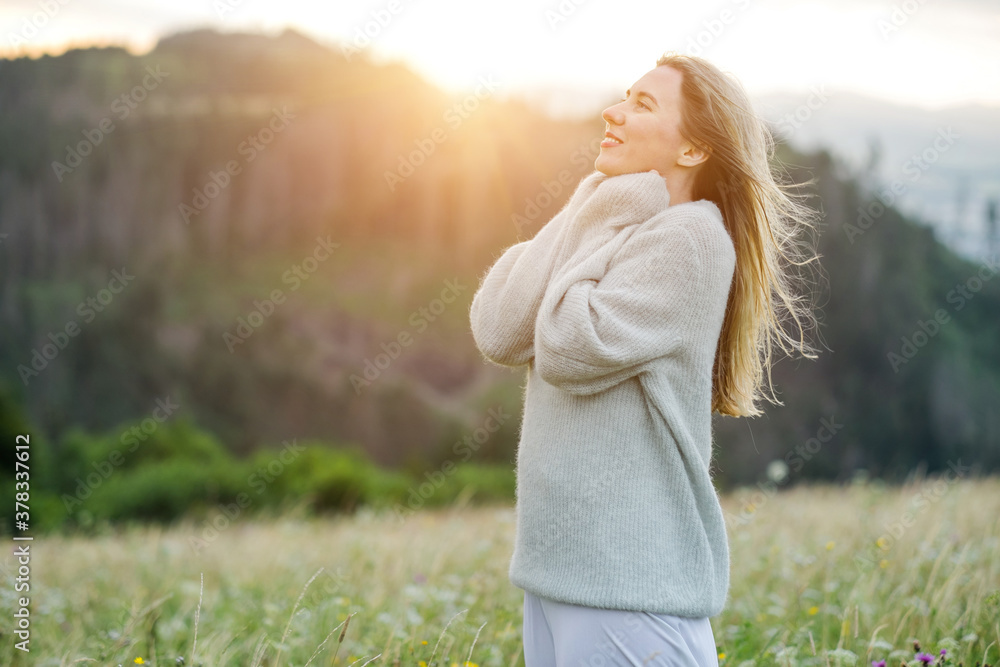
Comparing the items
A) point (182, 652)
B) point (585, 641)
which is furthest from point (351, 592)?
point (585, 641)

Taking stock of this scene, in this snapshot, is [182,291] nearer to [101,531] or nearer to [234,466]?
[234,466]

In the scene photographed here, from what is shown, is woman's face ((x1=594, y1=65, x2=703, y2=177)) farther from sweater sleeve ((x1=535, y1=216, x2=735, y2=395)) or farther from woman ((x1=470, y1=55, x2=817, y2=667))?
sweater sleeve ((x1=535, y1=216, x2=735, y2=395))

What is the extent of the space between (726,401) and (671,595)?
22.8 inches

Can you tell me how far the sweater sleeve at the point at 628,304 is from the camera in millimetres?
1464

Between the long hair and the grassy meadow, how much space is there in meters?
0.90

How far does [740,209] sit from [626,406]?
1.91 ft

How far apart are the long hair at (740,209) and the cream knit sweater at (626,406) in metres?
0.20

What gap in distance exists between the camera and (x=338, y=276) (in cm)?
2566

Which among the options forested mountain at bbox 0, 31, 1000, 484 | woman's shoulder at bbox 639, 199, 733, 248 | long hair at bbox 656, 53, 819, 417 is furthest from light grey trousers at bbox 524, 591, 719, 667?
forested mountain at bbox 0, 31, 1000, 484

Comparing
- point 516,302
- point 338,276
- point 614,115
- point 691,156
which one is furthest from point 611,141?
point 338,276

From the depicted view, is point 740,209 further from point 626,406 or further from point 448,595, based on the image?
point 448,595

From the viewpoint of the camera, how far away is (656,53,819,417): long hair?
5.57 feet

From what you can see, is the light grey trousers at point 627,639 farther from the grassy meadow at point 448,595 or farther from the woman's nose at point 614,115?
the woman's nose at point 614,115

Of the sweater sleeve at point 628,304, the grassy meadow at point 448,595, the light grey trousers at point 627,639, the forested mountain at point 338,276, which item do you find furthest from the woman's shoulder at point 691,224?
the forested mountain at point 338,276
